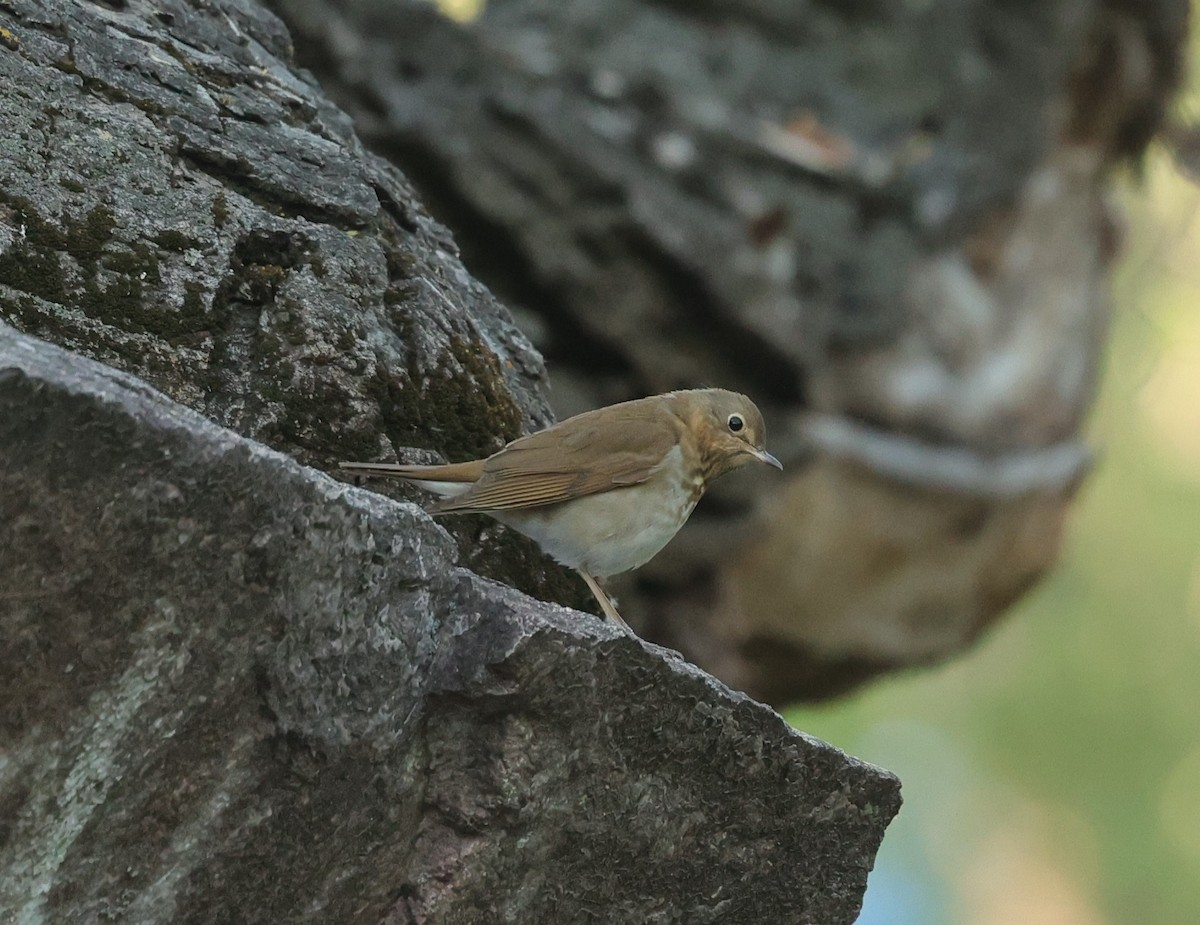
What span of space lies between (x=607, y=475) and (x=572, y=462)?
20cm

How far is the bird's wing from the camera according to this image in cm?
346

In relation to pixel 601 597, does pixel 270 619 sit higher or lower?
higher

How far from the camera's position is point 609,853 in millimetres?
2828

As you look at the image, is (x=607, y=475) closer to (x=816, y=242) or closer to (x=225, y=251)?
(x=225, y=251)

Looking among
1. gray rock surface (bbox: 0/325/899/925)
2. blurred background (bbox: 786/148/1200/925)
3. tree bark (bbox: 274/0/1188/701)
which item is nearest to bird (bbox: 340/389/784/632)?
gray rock surface (bbox: 0/325/899/925)

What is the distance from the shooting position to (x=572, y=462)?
4.01 meters

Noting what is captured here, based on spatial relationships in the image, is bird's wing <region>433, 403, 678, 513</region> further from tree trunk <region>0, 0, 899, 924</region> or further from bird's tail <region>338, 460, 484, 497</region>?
tree trunk <region>0, 0, 899, 924</region>

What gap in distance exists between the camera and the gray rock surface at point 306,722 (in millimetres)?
2250

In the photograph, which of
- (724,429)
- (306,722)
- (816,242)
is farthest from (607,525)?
(816,242)

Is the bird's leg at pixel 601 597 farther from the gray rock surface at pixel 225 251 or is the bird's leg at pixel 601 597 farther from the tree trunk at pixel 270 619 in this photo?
the tree trunk at pixel 270 619

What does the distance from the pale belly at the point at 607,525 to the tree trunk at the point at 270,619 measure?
1.20ft

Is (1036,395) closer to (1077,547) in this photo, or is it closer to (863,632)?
(863,632)

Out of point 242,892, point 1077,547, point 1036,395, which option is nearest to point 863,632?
point 1036,395

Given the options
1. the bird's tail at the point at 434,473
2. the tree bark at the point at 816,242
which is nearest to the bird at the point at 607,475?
the bird's tail at the point at 434,473
